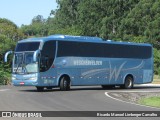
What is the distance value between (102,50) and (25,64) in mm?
6552

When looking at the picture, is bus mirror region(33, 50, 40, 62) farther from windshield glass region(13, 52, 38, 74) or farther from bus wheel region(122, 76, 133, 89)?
bus wheel region(122, 76, 133, 89)

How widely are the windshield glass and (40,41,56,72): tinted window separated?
47cm

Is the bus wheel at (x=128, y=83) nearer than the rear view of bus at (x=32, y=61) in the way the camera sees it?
No

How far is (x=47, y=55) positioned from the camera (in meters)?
32.6

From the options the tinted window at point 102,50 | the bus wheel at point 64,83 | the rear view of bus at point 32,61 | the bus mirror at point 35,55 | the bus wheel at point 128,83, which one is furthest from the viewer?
the bus wheel at point 128,83

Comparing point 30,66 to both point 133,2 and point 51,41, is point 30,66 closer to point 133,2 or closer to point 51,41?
point 51,41

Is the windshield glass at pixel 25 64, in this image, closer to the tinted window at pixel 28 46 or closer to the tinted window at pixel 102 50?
the tinted window at pixel 28 46

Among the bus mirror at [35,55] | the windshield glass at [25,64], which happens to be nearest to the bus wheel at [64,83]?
the windshield glass at [25,64]

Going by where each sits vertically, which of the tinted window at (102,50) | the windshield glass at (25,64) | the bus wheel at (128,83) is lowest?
the bus wheel at (128,83)

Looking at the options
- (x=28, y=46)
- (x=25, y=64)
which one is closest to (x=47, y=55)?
(x=28, y=46)

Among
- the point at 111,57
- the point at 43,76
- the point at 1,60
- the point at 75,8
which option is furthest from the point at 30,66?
the point at 75,8

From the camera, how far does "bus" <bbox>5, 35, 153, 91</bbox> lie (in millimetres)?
32625

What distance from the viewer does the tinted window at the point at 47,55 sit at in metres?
32.4

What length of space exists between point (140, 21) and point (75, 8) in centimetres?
3707
